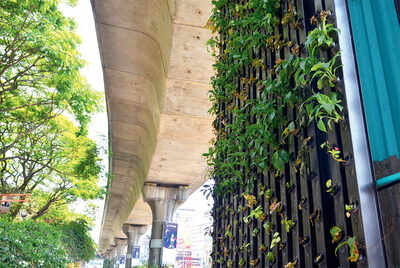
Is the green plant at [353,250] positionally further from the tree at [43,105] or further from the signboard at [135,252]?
the signboard at [135,252]

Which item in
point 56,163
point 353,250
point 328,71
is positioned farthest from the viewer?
point 56,163

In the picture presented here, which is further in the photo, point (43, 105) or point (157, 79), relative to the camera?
point (43, 105)

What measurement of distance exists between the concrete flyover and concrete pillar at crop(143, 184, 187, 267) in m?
1.67

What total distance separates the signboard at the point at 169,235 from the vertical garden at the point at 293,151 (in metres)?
12.9

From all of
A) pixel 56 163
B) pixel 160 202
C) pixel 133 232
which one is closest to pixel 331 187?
pixel 56 163

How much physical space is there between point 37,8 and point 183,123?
4480mm

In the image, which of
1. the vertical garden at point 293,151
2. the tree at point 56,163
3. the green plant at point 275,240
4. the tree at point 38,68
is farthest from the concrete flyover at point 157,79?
the green plant at point 275,240

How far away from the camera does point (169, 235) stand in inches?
617

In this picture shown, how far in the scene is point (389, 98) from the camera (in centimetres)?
150

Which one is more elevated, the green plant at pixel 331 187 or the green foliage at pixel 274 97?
the green foliage at pixel 274 97

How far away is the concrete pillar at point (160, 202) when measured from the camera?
1508cm

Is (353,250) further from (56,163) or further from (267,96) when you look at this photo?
(56,163)

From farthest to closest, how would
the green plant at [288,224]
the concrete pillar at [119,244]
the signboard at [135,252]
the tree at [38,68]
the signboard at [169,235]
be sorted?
the concrete pillar at [119,244]
the signboard at [135,252]
the signboard at [169,235]
the tree at [38,68]
the green plant at [288,224]

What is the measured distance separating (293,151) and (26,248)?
6.76 meters
